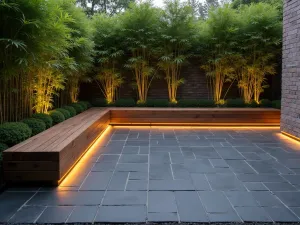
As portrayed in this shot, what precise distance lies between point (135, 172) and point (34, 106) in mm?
2171

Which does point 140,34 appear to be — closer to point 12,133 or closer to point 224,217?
point 12,133

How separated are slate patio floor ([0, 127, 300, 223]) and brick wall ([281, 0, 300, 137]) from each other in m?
0.58

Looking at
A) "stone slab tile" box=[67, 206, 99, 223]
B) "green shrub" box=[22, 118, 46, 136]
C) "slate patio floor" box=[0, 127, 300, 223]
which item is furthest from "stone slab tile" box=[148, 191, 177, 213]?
"green shrub" box=[22, 118, 46, 136]

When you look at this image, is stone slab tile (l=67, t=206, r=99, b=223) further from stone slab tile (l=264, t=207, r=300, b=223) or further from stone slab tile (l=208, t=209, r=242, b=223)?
stone slab tile (l=264, t=207, r=300, b=223)

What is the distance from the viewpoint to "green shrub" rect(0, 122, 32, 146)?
114 inches

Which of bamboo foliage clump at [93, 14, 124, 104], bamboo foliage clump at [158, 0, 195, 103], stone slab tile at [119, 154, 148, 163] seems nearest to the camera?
stone slab tile at [119, 154, 148, 163]

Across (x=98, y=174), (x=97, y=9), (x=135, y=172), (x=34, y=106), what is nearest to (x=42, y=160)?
(x=98, y=174)

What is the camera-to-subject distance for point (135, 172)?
305cm

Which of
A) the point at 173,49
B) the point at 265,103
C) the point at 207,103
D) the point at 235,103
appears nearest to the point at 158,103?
the point at 207,103

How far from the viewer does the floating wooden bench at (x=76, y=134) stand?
2576 mm

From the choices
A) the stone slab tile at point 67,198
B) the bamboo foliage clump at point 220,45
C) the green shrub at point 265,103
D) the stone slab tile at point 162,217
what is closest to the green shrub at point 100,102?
the bamboo foliage clump at point 220,45

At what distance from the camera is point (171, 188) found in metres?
2.58

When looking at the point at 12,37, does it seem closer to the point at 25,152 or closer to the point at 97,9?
the point at 25,152

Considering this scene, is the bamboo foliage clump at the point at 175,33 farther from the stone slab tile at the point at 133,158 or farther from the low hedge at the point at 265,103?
the stone slab tile at the point at 133,158
